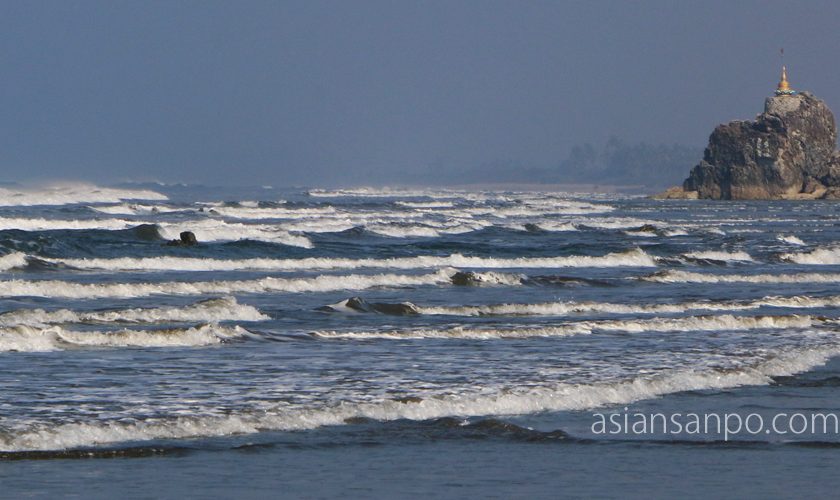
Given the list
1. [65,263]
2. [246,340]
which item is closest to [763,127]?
[65,263]

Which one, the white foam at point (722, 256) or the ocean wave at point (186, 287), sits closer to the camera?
the ocean wave at point (186, 287)

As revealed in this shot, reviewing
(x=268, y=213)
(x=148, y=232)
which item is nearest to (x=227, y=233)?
(x=148, y=232)

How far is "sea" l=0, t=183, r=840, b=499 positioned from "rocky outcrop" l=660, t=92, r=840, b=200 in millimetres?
121934

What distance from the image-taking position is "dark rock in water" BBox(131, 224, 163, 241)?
47094 millimetres

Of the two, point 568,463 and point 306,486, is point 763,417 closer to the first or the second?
point 568,463

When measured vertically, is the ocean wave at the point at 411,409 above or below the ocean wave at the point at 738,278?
above

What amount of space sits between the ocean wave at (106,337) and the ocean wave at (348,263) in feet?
51.8

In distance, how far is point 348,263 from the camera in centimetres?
3909

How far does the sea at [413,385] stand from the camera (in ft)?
34.5

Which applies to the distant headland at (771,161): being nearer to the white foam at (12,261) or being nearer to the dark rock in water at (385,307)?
the white foam at (12,261)

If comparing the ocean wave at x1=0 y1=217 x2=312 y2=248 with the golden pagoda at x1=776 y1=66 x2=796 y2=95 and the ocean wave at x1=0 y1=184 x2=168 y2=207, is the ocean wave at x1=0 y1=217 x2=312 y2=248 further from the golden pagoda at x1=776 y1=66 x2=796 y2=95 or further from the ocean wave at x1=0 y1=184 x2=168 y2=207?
the golden pagoda at x1=776 y1=66 x2=796 y2=95

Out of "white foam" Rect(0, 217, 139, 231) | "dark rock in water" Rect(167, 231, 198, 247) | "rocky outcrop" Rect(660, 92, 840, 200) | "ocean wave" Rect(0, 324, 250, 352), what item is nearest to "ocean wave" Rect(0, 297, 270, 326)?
"ocean wave" Rect(0, 324, 250, 352)

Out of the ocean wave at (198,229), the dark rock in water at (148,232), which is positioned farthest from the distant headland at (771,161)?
the dark rock in water at (148,232)

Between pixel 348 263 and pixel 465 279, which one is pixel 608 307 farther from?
pixel 348 263
